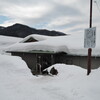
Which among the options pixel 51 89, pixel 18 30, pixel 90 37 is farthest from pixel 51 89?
pixel 18 30

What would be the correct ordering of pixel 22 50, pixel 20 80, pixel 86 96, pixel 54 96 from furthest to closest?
1. pixel 22 50
2. pixel 20 80
3. pixel 54 96
4. pixel 86 96

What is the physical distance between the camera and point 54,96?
5461 mm

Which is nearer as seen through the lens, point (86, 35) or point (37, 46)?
point (86, 35)

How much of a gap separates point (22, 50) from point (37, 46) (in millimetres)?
2305

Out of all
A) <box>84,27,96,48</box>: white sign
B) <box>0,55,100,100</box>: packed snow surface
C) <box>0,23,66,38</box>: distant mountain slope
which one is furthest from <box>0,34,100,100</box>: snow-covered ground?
<box>0,23,66,38</box>: distant mountain slope

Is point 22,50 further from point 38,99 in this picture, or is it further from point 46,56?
point 38,99

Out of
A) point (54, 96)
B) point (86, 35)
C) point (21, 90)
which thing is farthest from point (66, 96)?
point (86, 35)

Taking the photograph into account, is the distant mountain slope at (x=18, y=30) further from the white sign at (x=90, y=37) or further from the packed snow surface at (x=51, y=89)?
the white sign at (x=90, y=37)

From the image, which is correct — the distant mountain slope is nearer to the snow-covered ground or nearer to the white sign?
the snow-covered ground

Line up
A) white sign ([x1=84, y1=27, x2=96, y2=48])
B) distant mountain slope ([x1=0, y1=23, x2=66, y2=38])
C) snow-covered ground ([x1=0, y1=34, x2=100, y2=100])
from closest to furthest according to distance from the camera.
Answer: snow-covered ground ([x1=0, y1=34, x2=100, y2=100])
white sign ([x1=84, y1=27, x2=96, y2=48])
distant mountain slope ([x1=0, y1=23, x2=66, y2=38])

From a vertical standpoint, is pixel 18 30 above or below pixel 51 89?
above

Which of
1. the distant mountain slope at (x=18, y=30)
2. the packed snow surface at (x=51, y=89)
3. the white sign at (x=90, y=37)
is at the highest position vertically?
the distant mountain slope at (x=18, y=30)

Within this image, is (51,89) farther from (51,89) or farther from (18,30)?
(18,30)

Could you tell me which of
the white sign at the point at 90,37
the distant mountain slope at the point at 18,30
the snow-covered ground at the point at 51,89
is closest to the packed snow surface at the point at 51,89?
the snow-covered ground at the point at 51,89
